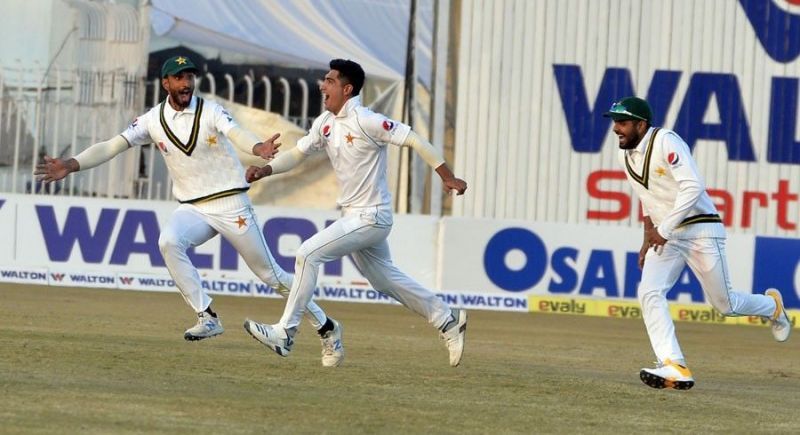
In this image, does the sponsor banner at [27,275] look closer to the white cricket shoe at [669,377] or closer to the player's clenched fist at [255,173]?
the player's clenched fist at [255,173]

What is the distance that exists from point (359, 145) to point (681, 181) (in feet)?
6.82

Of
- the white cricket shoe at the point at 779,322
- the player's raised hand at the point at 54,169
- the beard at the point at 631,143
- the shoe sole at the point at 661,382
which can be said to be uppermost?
the beard at the point at 631,143

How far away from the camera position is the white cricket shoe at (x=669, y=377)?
1033cm

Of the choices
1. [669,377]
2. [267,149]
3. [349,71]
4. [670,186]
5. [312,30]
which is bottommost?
[669,377]

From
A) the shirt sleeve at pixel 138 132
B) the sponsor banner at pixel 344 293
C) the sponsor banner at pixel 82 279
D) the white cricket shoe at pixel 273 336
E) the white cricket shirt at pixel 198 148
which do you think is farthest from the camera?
the sponsor banner at pixel 344 293

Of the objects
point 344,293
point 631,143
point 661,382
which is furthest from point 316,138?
point 344,293

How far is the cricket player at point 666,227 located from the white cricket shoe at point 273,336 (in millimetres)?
2269

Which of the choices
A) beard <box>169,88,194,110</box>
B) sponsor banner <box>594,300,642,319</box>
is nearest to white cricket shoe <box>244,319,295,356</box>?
beard <box>169,88,194,110</box>

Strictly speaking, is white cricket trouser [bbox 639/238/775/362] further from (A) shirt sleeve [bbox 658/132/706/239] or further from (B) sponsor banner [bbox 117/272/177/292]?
(B) sponsor banner [bbox 117/272/177/292]

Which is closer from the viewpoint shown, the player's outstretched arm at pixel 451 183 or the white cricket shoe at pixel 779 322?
the player's outstretched arm at pixel 451 183

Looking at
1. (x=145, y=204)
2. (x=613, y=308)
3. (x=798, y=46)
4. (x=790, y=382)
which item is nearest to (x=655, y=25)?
(x=798, y=46)

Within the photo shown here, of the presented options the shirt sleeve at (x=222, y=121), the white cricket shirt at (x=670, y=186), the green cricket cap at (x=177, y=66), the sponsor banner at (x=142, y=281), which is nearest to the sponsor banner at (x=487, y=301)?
the sponsor banner at (x=142, y=281)

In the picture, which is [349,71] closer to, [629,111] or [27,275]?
[629,111]

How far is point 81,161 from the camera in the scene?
37.9 feet
